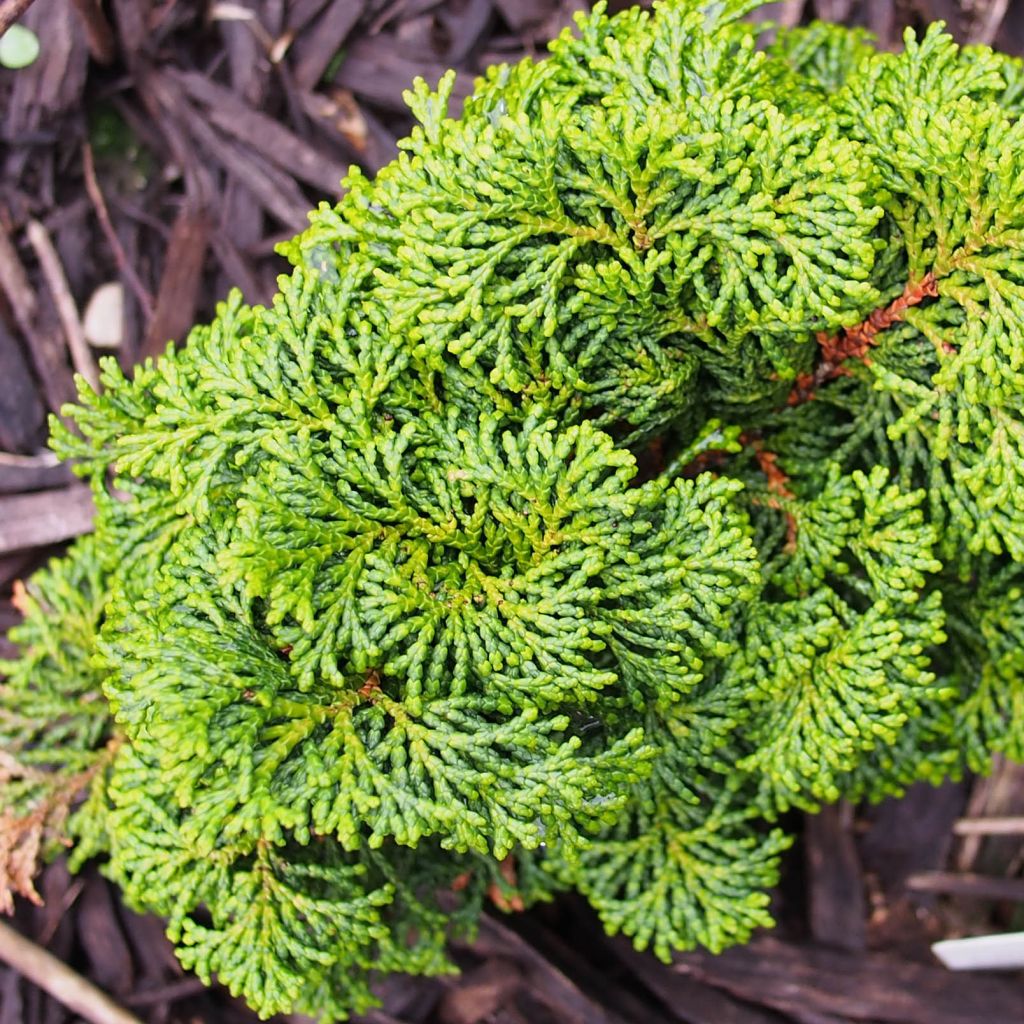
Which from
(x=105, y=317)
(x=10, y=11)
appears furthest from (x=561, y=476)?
(x=105, y=317)

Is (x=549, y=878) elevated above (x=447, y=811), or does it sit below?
below

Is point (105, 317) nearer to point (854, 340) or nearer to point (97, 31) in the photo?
point (97, 31)

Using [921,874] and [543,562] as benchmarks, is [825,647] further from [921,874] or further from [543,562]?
[921,874]

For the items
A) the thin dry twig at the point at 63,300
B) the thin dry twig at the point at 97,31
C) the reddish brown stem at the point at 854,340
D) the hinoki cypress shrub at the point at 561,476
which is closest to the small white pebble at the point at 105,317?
the thin dry twig at the point at 63,300

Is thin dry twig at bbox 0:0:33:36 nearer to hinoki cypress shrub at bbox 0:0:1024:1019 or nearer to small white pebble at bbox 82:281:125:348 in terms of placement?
hinoki cypress shrub at bbox 0:0:1024:1019

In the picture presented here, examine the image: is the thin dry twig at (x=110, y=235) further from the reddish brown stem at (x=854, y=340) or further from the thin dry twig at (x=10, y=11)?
the reddish brown stem at (x=854, y=340)

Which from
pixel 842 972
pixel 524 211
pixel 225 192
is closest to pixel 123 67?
pixel 225 192
